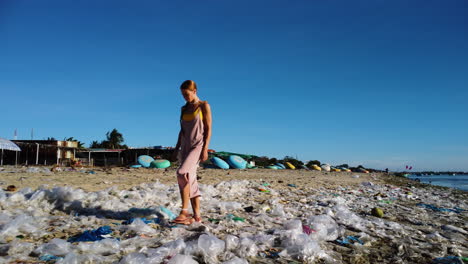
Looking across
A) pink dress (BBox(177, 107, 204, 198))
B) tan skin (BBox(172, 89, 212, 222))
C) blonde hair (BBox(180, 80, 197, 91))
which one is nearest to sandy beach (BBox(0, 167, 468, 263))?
tan skin (BBox(172, 89, 212, 222))

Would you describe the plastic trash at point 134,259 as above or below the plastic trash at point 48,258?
above

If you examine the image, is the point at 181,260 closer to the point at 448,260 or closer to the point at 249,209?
the point at 249,209

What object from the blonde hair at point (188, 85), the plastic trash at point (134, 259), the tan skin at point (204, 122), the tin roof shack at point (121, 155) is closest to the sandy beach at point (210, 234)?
the plastic trash at point (134, 259)

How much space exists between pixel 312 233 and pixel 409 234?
134 cm

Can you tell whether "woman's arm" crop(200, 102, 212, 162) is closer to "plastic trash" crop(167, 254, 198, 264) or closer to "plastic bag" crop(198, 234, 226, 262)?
"plastic bag" crop(198, 234, 226, 262)

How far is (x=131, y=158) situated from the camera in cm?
2642

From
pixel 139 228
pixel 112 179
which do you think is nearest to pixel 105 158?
pixel 112 179

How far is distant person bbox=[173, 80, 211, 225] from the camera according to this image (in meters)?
2.94

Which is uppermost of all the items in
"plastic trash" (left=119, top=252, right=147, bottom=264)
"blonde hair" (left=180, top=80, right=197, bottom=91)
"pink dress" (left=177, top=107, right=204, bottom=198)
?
"blonde hair" (left=180, top=80, right=197, bottom=91)

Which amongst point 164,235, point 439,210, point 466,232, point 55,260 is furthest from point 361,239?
point 439,210

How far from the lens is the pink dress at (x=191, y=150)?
2.92 m

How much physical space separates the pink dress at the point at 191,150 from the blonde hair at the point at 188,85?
261mm

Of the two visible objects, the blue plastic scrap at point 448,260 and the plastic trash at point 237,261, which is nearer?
the plastic trash at point 237,261

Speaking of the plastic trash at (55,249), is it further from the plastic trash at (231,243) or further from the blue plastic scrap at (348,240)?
the blue plastic scrap at (348,240)
